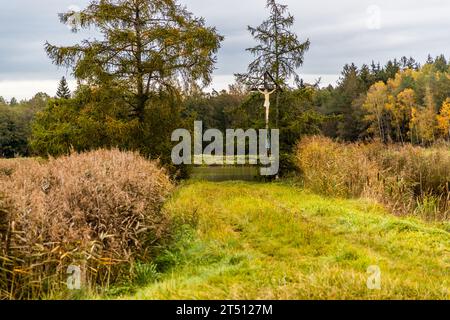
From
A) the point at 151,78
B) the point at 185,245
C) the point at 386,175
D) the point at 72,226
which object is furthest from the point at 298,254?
the point at 151,78

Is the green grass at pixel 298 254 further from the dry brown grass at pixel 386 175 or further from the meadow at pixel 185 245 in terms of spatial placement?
the dry brown grass at pixel 386 175

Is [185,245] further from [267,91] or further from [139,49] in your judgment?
[267,91]

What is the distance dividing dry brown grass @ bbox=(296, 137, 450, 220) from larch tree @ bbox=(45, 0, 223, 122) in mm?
5757

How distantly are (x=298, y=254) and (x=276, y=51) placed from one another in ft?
47.6

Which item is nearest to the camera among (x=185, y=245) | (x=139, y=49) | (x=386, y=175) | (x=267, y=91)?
(x=185, y=245)

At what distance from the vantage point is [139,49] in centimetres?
1797

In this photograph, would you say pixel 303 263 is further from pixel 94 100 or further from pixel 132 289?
pixel 94 100

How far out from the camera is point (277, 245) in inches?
298

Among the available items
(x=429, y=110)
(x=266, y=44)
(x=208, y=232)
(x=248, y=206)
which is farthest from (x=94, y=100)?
(x=429, y=110)

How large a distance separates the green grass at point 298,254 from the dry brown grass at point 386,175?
1.31 meters

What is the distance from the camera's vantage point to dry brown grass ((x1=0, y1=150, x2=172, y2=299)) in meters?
5.18

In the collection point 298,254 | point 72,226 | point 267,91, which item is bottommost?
point 298,254

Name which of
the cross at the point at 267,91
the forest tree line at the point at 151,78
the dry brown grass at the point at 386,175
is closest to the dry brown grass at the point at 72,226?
the dry brown grass at the point at 386,175

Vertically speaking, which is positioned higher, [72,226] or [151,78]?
[151,78]
